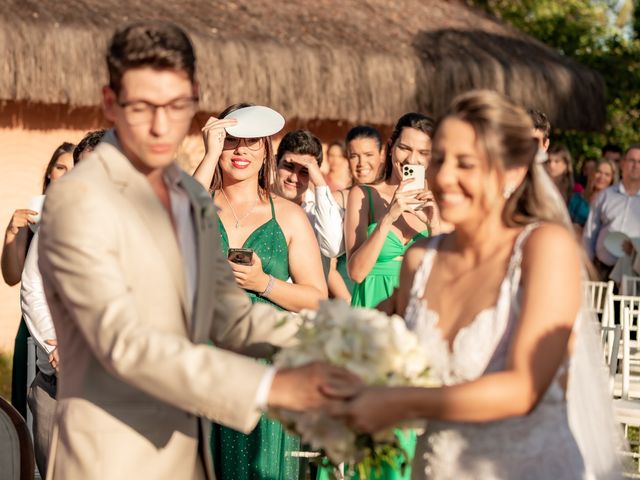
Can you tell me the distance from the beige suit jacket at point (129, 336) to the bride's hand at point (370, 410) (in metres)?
0.24

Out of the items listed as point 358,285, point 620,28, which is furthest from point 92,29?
point 620,28

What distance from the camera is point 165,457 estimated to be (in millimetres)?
3805

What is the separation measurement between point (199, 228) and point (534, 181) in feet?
3.27

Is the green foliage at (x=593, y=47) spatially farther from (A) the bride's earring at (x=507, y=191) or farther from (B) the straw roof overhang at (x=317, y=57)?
(A) the bride's earring at (x=507, y=191)

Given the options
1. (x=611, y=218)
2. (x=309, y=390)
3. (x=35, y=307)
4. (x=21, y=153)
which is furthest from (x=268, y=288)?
(x=21, y=153)

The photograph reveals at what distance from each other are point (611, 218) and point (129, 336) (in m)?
10.3

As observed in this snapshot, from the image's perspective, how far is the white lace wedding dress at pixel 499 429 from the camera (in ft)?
12.4

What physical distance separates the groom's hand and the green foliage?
19494 millimetres

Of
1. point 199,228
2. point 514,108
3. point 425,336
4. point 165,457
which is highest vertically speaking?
point 514,108

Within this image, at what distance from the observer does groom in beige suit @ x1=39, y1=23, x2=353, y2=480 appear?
354 centimetres

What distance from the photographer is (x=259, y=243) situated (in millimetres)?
6406

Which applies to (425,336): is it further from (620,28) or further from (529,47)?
(620,28)

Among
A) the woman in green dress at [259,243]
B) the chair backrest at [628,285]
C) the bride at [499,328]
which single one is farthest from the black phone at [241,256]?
the chair backrest at [628,285]

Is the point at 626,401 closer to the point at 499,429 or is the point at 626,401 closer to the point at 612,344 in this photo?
the point at 612,344
